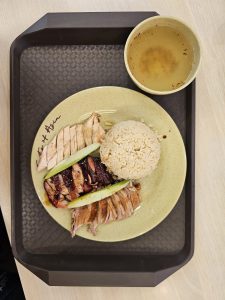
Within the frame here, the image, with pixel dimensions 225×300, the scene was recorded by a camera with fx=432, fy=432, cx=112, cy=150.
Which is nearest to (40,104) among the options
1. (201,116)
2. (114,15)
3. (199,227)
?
(114,15)

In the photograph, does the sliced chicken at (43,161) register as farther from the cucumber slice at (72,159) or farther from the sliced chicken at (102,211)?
the sliced chicken at (102,211)

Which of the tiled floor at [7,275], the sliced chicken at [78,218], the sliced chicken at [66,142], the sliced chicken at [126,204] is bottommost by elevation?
the tiled floor at [7,275]

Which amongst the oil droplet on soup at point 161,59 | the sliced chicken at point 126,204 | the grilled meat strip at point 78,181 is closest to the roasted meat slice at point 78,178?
the grilled meat strip at point 78,181

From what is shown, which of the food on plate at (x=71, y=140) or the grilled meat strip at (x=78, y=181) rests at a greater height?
the food on plate at (x=71, y=140)

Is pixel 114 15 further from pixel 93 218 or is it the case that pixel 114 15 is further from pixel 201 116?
pixel 93 218

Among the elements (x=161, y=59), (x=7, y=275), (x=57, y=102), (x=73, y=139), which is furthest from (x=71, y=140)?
(x=7, y=275)

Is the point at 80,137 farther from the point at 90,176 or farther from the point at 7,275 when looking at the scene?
the point at 7,275

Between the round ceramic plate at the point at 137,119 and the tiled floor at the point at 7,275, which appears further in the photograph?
the tiled floor at the point at 7,275
